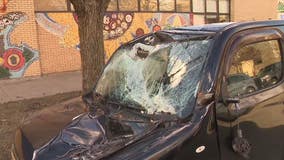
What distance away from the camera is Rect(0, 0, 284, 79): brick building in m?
11.3

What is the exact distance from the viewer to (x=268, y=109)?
2994mm

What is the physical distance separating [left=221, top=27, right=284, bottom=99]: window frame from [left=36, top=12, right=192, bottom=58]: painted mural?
7.63 meters

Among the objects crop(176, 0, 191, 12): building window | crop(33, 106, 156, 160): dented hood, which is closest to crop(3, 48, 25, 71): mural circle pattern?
crop(176, 0, 191, 12): building window

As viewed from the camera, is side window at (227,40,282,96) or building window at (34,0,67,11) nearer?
side window at (227,40,282,96)

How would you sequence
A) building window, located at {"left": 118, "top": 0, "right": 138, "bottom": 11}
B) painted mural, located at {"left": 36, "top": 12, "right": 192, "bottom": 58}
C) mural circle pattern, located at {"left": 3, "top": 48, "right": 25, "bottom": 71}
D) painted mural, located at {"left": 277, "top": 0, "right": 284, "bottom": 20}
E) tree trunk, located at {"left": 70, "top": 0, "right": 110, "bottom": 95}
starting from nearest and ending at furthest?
1. tree trunk, located at {"left": 70, "top": 0, "right": 110, "bottom": 95}
2. mural circle pattern, located at {"left": 3, "top": 48, "right": 25, "bottom": 71}
3. painted mural, located at {"left": 36, "top": 12, "right": 192, "bottom": 58}
4. building window, located at {"left": 118, "top": 0, "right": 138, "bottom": 11}
5. painted mural, located at {"left": 277, "top": 0, "right": 284, "bottom": 20}

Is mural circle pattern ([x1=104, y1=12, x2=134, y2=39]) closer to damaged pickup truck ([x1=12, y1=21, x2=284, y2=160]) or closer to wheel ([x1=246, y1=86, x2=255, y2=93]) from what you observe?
damaged pickup truck ([x1=12, y1=21, x2=284, y2=160])

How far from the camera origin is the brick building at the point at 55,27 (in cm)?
1131

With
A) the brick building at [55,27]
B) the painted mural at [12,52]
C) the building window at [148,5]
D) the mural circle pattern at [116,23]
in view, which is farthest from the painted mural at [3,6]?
the building window at [148,5]

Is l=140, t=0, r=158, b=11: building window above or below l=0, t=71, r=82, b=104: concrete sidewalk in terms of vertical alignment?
above

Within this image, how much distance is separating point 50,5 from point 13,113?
5.79 metres

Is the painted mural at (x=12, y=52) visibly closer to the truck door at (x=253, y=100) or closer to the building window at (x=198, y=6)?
the building window at (x=198, y=6)

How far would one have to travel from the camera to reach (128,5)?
1391 cm

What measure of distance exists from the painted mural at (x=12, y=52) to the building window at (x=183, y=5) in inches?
263

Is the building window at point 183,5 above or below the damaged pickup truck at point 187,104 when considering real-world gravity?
above
